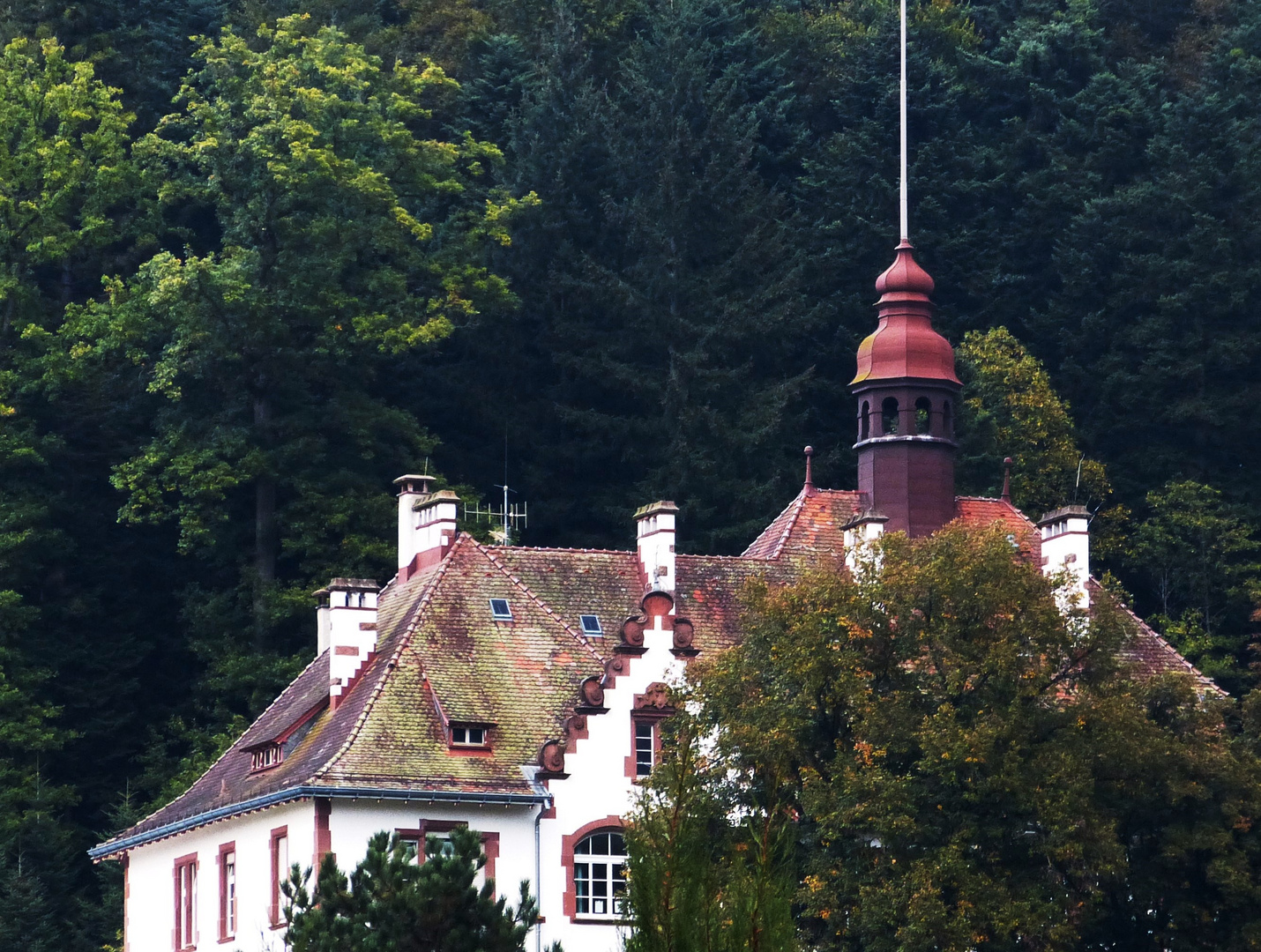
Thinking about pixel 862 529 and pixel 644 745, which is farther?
pixel 862 529

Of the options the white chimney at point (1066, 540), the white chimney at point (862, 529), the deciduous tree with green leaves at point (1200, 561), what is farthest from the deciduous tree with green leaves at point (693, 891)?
the deciduous tree with green leaves at point (1200, 561)

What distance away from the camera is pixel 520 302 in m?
88.9

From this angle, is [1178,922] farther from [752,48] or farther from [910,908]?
[752,48]

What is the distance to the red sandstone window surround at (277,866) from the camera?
6022 cm

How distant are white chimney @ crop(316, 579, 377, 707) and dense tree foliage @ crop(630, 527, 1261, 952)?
30.1 ft

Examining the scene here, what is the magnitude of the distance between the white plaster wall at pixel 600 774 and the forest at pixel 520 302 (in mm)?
17443

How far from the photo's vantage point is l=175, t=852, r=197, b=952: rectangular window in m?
64.2

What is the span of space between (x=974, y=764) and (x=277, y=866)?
15.0m

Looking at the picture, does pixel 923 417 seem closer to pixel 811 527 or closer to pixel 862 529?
pixel 811 527

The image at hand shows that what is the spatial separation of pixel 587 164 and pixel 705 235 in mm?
4373

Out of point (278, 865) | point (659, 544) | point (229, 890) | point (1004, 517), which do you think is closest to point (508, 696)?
point (278, 865)

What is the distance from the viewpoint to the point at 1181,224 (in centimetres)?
9331

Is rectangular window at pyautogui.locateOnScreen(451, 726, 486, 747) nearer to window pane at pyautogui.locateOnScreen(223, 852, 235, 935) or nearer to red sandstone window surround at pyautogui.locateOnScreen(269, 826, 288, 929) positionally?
red sandstone window surround at pyautogui.locateOnScreen(269, 826, 288, 929)

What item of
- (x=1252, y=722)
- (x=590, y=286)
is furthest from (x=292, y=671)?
(x=1252, y=722)
